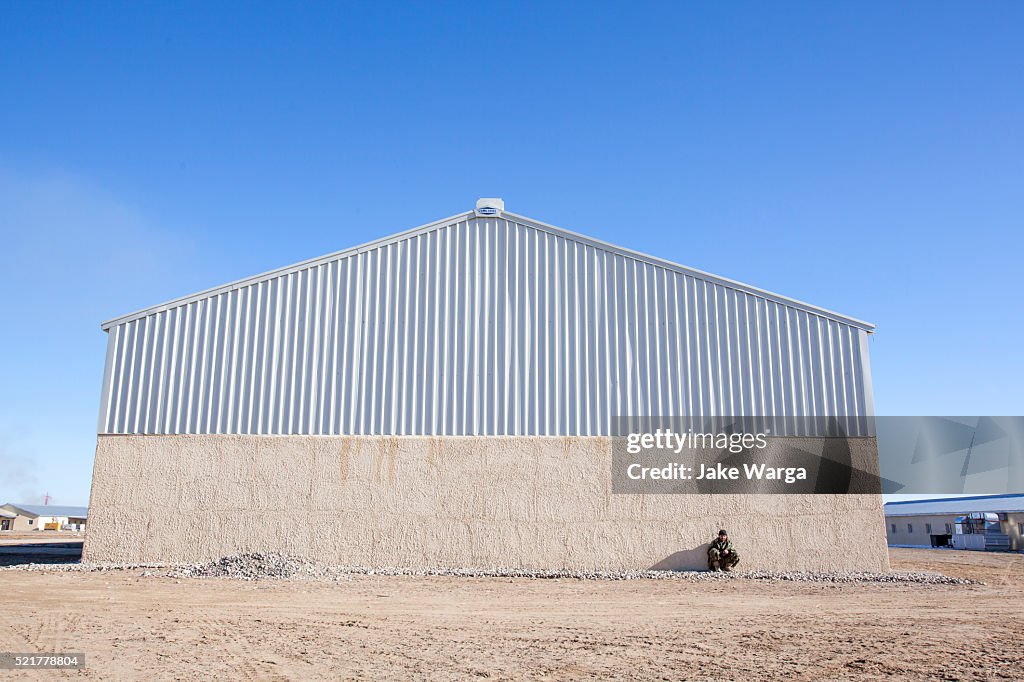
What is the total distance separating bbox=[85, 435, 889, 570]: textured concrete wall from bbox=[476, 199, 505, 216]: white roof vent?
5913mm

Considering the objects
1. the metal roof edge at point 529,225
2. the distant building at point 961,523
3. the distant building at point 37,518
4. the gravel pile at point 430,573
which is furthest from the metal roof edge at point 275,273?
the distant building at point 37,518

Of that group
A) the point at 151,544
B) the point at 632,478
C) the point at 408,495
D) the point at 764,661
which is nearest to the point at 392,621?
the point at 764,661

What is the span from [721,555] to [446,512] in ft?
21.1

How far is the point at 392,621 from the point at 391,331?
29.2 feet

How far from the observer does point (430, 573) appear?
1641cm

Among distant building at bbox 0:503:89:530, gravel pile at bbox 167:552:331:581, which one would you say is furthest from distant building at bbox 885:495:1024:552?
distant building at bbox 0:503:89:530

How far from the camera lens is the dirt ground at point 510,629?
25.5 feet

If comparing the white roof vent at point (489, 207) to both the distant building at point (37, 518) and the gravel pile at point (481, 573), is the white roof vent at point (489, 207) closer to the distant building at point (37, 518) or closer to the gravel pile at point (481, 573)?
the gravel pile at point (481, 573)

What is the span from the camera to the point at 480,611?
11.6m

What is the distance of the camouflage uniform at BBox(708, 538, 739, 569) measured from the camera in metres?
16.7

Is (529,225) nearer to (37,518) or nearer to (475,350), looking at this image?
(475,350)

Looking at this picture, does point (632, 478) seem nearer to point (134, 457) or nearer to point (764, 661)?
point (764, 661)

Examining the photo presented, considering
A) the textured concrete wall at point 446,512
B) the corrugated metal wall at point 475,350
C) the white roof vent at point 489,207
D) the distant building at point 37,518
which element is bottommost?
the distant building at point 37,518

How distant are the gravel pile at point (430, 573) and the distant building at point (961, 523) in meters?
27.4
